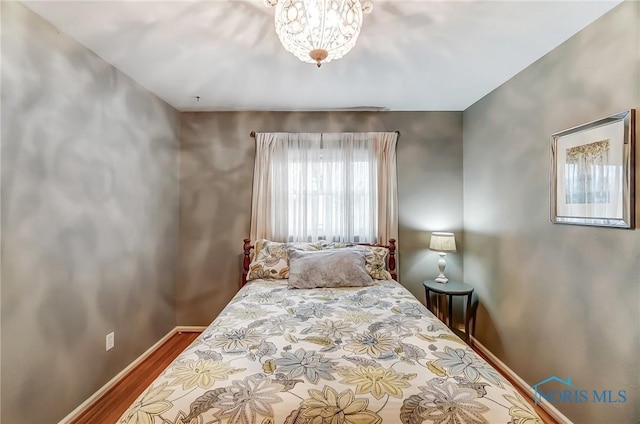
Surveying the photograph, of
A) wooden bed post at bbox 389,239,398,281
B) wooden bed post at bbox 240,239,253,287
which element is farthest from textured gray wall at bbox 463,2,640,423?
wooden bed post at bbox 240,239,253,287

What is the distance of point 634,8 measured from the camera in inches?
58.5

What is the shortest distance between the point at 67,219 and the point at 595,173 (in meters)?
3.33

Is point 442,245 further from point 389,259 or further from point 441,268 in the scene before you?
point 389,259

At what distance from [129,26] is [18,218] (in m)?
1.32

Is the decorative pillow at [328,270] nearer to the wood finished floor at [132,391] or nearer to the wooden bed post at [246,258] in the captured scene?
the wooden bed post at [246,258]

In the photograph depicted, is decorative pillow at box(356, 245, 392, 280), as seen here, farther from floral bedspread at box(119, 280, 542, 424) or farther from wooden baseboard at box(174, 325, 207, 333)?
wooden baseboard at box(174, 325, 207, 333)

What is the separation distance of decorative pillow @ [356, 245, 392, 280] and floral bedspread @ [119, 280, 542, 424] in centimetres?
93

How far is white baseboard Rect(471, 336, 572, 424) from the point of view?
6.28ft

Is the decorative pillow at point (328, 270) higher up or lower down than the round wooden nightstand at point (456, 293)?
higher up

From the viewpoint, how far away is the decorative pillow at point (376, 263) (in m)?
2.73

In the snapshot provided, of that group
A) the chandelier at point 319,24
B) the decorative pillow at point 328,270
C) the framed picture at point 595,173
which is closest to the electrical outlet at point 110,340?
the decorative pillow at point 328,270

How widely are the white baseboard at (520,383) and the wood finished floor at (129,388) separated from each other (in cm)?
302

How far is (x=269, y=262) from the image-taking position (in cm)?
280

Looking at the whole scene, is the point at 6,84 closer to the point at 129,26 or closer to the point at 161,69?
the point at 129,26
